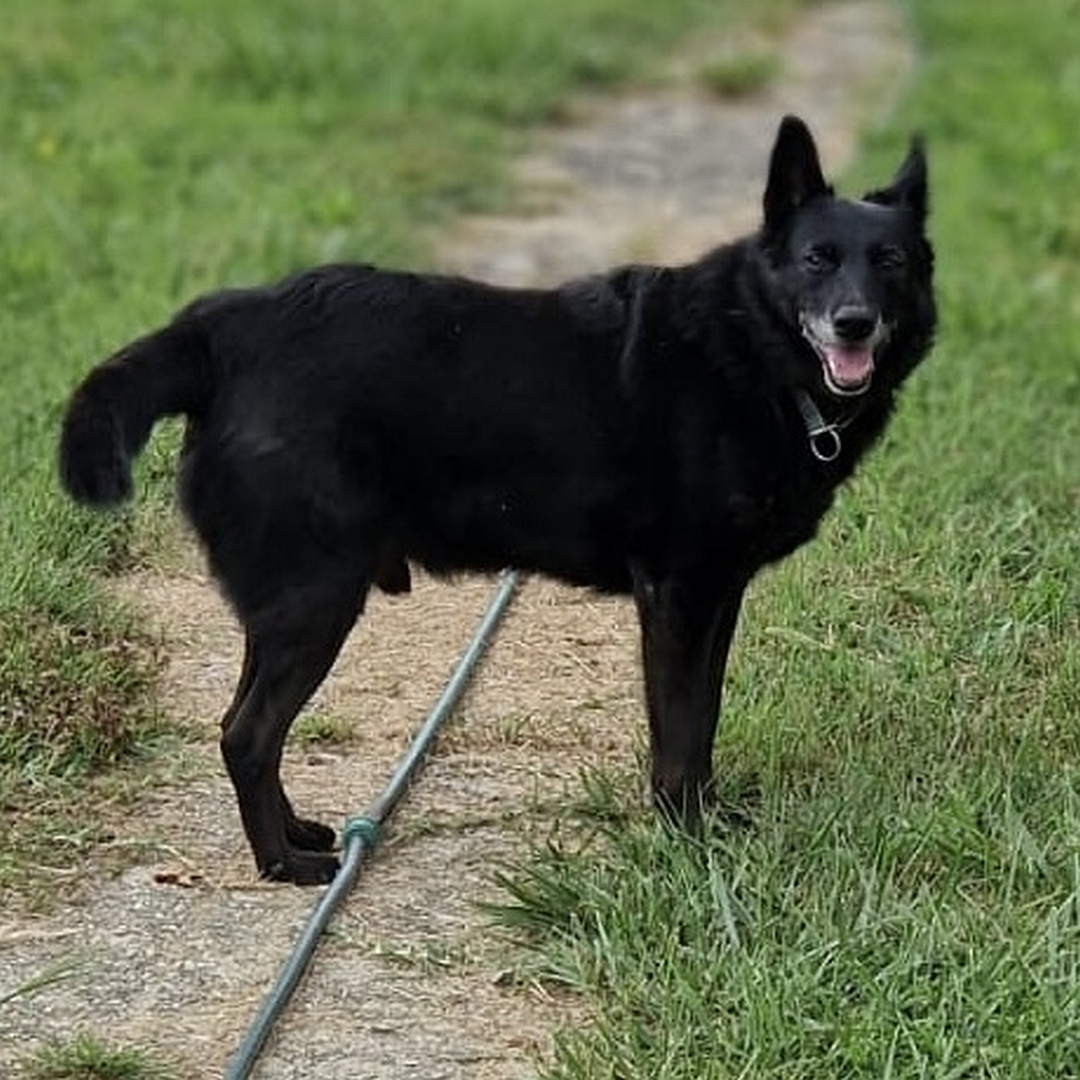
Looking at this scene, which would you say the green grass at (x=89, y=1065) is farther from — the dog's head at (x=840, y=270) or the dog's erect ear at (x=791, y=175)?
the dog's erect ear at (x=791, y=175)

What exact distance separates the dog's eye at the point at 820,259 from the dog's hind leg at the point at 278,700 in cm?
100

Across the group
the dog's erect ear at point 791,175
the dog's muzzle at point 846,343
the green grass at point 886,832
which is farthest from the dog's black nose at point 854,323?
the green grass at point 886,832

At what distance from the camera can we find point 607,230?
10.2m

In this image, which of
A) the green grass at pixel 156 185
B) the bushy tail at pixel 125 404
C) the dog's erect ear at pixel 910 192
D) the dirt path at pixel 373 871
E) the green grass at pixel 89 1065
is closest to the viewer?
the green grass at pixel 89 1065

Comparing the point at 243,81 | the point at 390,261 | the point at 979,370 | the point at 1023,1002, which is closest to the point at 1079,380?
the point at 979,370

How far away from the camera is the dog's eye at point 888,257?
446 centimetres

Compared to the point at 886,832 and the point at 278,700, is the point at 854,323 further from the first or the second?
the point at 278,700

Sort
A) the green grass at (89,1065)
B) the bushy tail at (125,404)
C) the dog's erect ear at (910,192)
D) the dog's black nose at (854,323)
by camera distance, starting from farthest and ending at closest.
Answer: the dog's erect ear at (910,192) → the dog's black nose at (854,323) → the bushy tail at (125,404) → the green grass at (89,1065)

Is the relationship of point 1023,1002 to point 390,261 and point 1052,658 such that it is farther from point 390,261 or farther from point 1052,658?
point 390,261

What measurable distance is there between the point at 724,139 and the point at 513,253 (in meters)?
2.63

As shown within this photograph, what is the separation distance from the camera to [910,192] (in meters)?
4.65

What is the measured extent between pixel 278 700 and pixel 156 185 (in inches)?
223

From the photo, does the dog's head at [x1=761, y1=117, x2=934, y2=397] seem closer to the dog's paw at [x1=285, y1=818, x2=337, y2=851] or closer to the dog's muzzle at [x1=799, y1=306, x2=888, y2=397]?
the dog's muzzle at [x1=799, y1=306, x2=888, y2=397]

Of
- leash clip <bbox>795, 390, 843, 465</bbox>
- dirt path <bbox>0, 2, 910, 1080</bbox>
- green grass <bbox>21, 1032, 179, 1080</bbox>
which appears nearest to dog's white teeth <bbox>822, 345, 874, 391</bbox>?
leash clip <bbox>795, 390, 843, 465</bbox>
